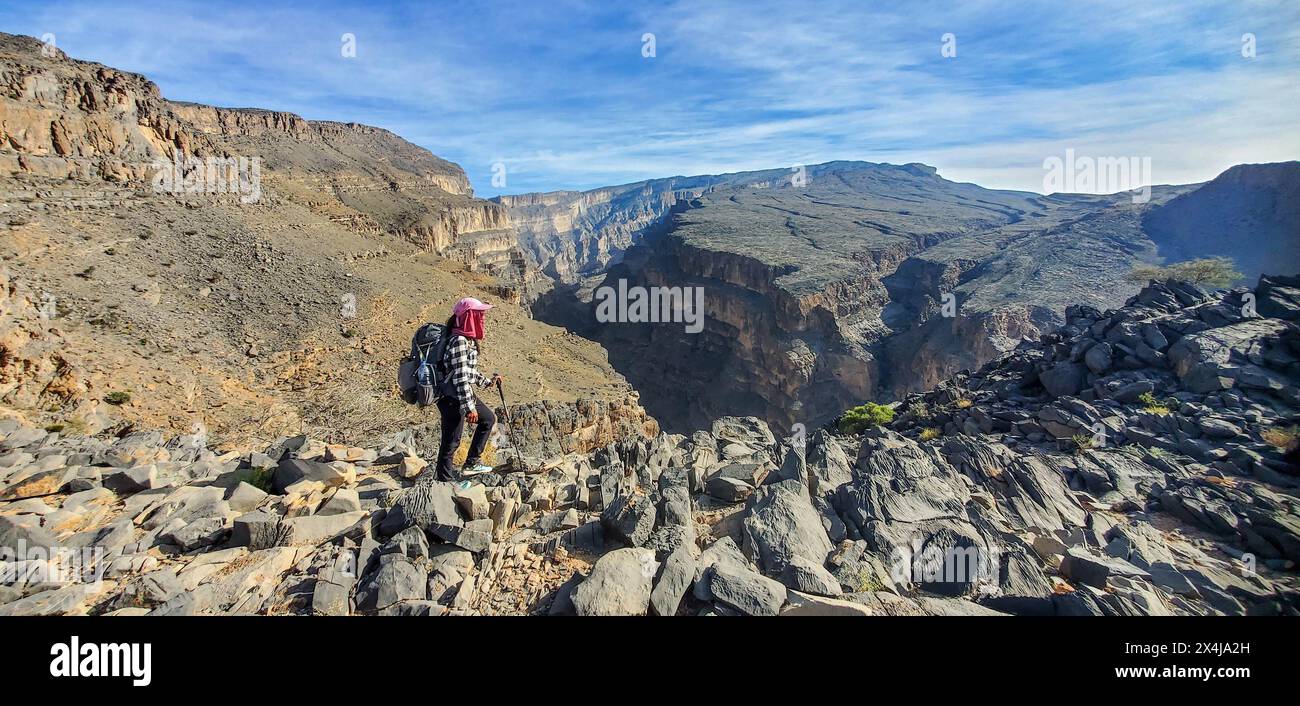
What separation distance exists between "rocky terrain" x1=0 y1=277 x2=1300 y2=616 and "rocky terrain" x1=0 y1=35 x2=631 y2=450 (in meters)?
7.69

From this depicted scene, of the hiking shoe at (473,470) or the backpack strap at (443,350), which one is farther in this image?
the hiking shoe at (473,470)

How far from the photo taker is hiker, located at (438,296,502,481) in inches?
244

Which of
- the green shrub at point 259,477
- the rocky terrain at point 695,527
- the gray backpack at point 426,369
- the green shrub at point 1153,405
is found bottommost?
the rocky terrain at point 695,527

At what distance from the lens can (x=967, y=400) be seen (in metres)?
14.8

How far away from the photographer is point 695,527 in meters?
6.27

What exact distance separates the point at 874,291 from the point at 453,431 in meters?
64.0

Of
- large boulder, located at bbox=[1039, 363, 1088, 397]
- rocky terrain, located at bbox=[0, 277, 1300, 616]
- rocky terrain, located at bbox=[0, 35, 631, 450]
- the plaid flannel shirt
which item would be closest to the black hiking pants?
the plaid flannel shirt

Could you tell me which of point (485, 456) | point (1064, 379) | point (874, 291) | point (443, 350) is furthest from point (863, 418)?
point (874, 291)

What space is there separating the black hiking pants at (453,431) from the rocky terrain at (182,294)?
10211 millimetres

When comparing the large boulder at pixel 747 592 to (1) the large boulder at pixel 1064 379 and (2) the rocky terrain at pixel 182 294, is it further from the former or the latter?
(2) the rocky terrain at pixel 182 294

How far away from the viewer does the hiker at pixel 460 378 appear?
6199mm

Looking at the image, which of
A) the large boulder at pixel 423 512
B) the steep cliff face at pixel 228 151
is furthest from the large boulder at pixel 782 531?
the steep cliff face at pixel 228 151

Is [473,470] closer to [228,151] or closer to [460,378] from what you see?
[460,378]
